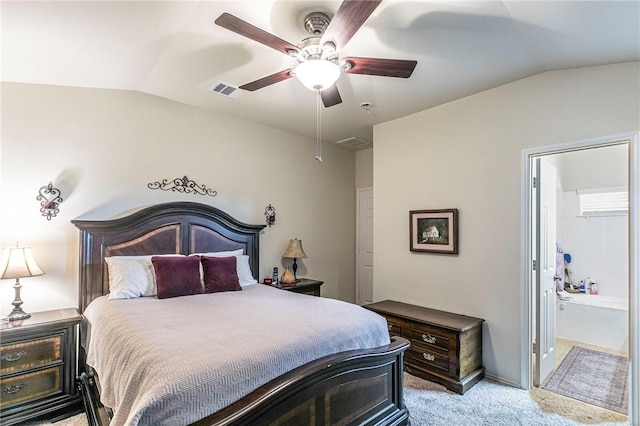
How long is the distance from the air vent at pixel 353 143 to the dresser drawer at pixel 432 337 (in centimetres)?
281

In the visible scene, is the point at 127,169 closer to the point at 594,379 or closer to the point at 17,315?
the point at 17,315

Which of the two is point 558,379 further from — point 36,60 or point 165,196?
point 36,60

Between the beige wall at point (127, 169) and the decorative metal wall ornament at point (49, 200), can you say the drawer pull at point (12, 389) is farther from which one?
the decorative metal wall ornament at point (49, 200)

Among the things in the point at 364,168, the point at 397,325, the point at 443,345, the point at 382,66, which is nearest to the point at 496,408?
the point at 443,345

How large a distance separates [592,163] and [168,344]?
5573 millimetres

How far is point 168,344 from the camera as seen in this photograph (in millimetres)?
1686

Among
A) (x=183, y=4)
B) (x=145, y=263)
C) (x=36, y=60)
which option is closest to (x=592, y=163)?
(x=183, y=4)

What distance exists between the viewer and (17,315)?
257cm

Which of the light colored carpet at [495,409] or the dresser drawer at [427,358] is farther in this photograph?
the dresser drawer at [427,358]

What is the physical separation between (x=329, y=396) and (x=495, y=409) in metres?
1.64

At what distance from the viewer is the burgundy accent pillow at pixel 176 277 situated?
286 centimetres

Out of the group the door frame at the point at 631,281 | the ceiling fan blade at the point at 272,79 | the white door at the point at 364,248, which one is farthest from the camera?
the white door at the point at 364,248

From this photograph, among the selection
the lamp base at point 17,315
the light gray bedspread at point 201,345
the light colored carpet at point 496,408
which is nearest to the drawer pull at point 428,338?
the light colored carpet at point 496,408

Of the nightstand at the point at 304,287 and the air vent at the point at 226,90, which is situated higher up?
the air vent at the point at 226,90
